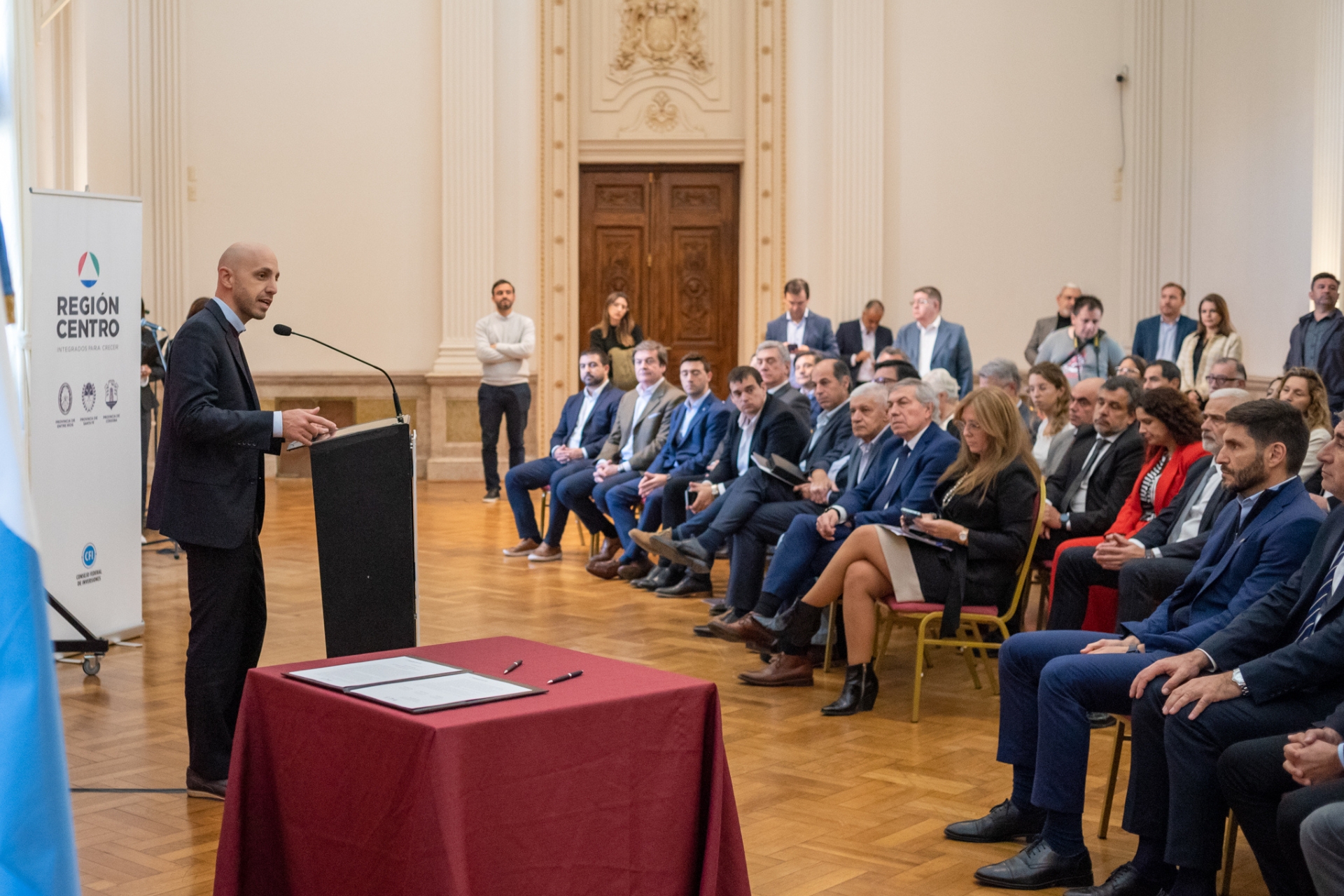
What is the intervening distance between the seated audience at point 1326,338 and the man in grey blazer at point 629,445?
4041 mm

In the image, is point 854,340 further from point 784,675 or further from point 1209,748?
point 1209,748

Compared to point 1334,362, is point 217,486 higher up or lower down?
lower down

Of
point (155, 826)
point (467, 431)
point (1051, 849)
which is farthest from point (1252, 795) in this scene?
point (467, 431)

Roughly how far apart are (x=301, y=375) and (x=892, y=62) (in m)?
6.18

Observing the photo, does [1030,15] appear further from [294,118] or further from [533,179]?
[294,118]

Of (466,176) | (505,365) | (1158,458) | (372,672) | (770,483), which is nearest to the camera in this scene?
(372,672)

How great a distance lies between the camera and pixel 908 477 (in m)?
4.88

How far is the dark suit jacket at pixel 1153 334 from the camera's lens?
9.22 m

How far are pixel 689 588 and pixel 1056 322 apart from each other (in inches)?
191

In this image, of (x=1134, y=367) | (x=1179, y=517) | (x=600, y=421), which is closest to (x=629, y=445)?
(x=600, y=421)

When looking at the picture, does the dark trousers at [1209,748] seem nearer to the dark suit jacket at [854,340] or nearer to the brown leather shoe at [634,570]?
the brown leather shoe at [634,570]

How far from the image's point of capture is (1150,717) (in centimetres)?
289

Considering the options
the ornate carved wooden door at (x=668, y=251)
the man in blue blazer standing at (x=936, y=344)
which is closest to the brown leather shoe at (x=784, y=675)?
the man in blue blazer standing at (x=936, y=344)

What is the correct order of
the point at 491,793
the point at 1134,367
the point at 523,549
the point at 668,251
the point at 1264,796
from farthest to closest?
1. the point at 668,251
2. the point at 523,549
3. the point at 1134,367
4. the point at 1264,796
5. the point at 491,793
